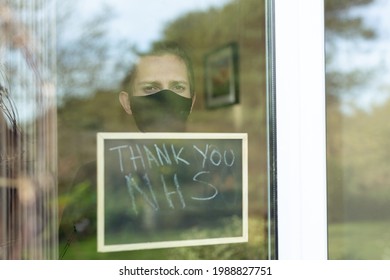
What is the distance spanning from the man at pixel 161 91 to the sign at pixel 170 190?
0.16 feet

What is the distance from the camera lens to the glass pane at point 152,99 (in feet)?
5.00

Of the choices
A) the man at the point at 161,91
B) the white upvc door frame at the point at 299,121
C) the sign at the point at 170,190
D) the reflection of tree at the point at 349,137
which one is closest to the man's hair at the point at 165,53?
the man at the point at 161,91

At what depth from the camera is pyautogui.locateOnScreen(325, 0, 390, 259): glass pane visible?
66.2 inches

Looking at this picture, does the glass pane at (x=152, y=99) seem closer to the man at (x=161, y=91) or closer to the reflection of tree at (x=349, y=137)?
the man at (x=161, y=91)

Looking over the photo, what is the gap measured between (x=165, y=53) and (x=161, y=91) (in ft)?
0.40

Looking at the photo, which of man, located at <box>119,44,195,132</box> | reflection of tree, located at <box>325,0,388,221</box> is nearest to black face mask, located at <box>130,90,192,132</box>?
man, located at <box>119,44,195,132</box>

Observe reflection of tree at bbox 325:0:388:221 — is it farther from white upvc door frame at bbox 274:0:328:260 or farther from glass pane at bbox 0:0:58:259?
glass pane at bbox 0:0:58:259

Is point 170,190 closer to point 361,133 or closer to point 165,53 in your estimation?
point 165,53

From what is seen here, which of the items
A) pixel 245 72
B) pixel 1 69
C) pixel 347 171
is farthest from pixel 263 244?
pixel 1 69

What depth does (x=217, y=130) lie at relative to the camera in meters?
1.61

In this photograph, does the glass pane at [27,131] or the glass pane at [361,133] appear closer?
the glass pane at [27,131]

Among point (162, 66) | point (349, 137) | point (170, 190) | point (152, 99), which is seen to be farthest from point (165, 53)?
point (349, 137)

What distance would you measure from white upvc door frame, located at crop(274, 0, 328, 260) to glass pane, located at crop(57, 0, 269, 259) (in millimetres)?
57

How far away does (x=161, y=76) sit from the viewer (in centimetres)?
162
